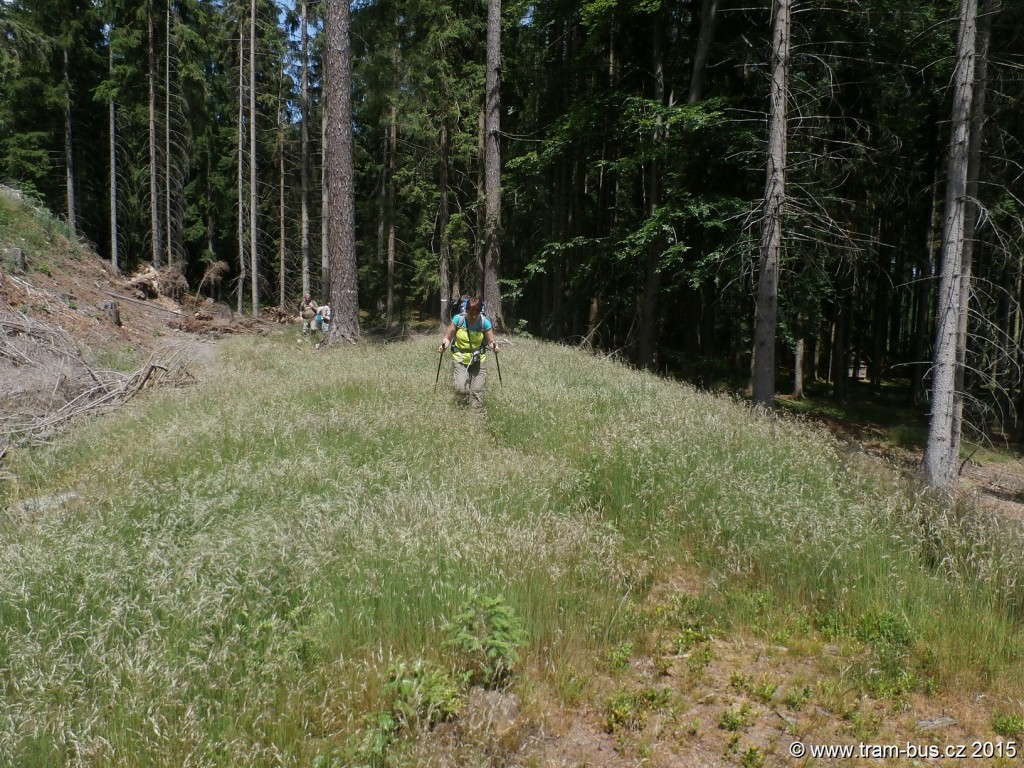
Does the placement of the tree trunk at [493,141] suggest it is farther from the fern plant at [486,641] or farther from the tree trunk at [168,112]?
the tree trunk at [168,112]

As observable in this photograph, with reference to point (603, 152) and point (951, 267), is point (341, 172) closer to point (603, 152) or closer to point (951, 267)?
point (603, 152)

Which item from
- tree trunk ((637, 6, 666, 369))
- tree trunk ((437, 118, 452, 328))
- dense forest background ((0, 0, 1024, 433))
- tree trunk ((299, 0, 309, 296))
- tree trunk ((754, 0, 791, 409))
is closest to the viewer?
tree trunk ((754, 0, 791, 409))

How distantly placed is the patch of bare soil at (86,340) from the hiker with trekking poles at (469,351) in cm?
498

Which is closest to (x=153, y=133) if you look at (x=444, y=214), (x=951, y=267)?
(x=444, y=214)

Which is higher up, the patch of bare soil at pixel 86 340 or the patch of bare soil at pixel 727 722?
the patch of bare soil at pixel 86 340

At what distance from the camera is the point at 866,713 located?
10.7 ft

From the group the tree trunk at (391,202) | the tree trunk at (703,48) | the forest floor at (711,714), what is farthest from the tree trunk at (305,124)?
the forest floor at (711,714)

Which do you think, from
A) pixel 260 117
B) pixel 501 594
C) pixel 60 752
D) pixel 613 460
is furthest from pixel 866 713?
pixel 260 117

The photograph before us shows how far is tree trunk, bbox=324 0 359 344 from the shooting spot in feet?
48.0

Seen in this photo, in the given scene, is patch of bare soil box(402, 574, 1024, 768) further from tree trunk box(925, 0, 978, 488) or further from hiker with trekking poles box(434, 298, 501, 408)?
tree trunk box(925, 0, 978, 488)

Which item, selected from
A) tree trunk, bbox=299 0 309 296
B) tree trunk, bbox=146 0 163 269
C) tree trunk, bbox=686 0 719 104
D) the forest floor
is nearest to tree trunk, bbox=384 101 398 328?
tree trunk, bbox=299 0 309 296

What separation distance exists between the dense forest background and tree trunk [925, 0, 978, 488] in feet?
1.03

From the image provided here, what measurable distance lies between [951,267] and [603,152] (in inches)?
528

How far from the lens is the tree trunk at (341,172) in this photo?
14641 millimetres
